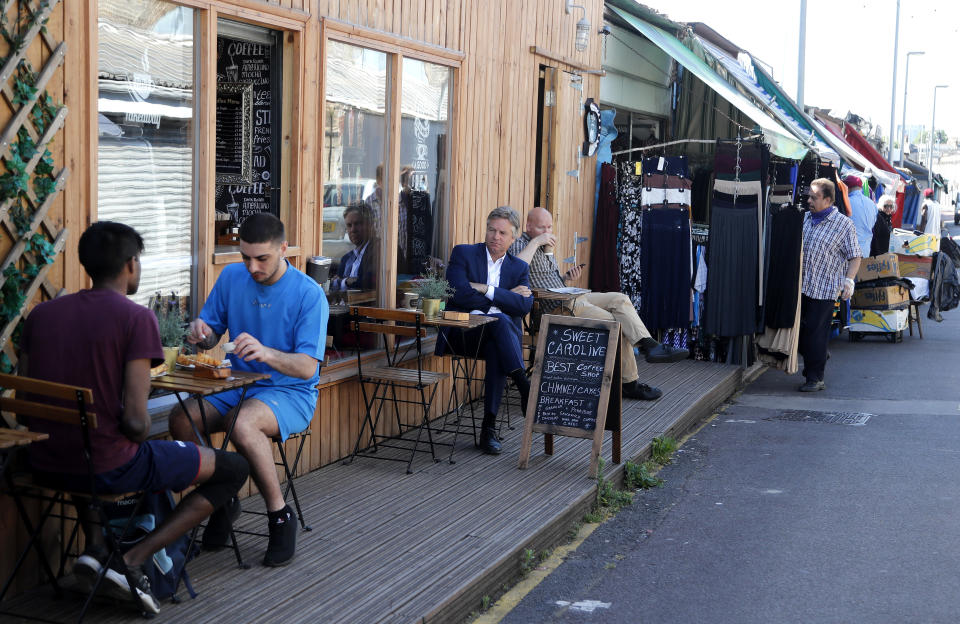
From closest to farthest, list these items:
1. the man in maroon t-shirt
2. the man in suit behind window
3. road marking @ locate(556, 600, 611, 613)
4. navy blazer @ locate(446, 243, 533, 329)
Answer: the man in maroon t-shirt → road marking @ locate(556, 600, 611, 613) → the man in suit behind window → navy blazer @ locate(446, 243, 533, 329)

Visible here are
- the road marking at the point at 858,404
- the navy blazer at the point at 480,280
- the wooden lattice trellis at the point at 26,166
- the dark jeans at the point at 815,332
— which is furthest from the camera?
the dark jeans at the point at 815,332

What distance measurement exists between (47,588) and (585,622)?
2319 millimetres

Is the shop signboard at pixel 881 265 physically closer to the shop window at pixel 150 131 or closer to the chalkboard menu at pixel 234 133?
the chalkboard menu at pixel 234 133

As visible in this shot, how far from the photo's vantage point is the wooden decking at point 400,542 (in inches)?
171

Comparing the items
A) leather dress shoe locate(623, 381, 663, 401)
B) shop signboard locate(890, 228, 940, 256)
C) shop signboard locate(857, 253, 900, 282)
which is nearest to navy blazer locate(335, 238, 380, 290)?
leather dress shoe locate(623, 381, 663, 401)

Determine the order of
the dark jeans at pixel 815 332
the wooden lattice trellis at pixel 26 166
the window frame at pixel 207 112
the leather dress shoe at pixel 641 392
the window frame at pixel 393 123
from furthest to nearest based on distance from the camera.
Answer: the dark jeans at pixel 815 332
the leather dress shoe at pixel 641 392
the window frame at pixel 393 123
the window frame at pixel 207 112
the wooden lattice trellis at pixel 26 166

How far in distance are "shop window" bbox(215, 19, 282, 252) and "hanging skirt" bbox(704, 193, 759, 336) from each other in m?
5.65

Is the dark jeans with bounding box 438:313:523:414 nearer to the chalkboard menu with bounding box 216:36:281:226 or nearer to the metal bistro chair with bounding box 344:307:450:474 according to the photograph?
the metal bistro chair with bounding box 344:307:450:474

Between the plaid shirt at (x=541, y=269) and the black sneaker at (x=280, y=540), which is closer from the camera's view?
the black sneaker at (x=280, y=540)

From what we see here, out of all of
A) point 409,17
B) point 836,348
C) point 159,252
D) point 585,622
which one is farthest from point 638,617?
point 836,348

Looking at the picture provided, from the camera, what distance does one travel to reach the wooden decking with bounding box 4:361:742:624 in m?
4.36

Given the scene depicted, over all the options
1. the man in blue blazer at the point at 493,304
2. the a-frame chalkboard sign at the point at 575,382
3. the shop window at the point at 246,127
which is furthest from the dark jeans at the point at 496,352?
the shop window at the point at 246,127

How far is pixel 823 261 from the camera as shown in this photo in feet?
34.7

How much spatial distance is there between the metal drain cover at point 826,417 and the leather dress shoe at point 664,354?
1.70m
